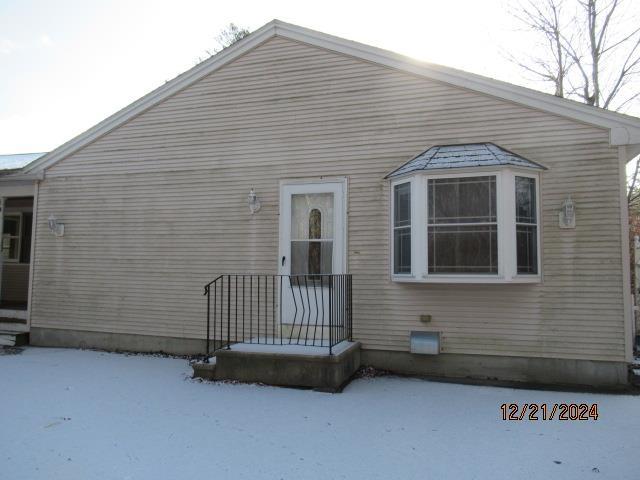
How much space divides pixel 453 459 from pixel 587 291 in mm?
3166

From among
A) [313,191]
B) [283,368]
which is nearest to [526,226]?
[313,191]

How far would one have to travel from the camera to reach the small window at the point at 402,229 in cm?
615

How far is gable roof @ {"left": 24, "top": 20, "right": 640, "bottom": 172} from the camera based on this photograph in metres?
5.64

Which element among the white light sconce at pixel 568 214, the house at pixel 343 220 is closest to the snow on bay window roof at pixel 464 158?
→ the house at pixel 343 220

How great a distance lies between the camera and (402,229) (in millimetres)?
6246

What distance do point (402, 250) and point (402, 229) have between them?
0.93 ft

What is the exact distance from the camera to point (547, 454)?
12.4ft

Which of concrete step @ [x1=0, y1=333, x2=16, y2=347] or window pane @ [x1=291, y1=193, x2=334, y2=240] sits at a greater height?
window pane @ [x1=291, y1=193, x2=334, y2=240]

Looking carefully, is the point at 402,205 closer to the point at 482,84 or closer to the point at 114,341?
the point at 482,84

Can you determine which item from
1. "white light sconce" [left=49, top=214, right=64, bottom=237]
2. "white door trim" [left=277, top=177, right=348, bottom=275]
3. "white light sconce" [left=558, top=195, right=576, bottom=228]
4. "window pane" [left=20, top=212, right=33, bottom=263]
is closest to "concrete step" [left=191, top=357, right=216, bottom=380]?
"white door trim" [left=277, top=177, right=348, bottom=275]

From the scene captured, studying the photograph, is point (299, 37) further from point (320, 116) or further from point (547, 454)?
point (547, 454)

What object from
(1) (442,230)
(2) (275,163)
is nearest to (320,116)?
(2) (275,163)

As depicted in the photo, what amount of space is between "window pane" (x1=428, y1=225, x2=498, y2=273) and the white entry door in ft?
4.38

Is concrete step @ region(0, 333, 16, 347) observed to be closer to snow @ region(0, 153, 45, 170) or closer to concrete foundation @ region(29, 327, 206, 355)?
concrete foundation @ region(29, 327, 206, 355)
